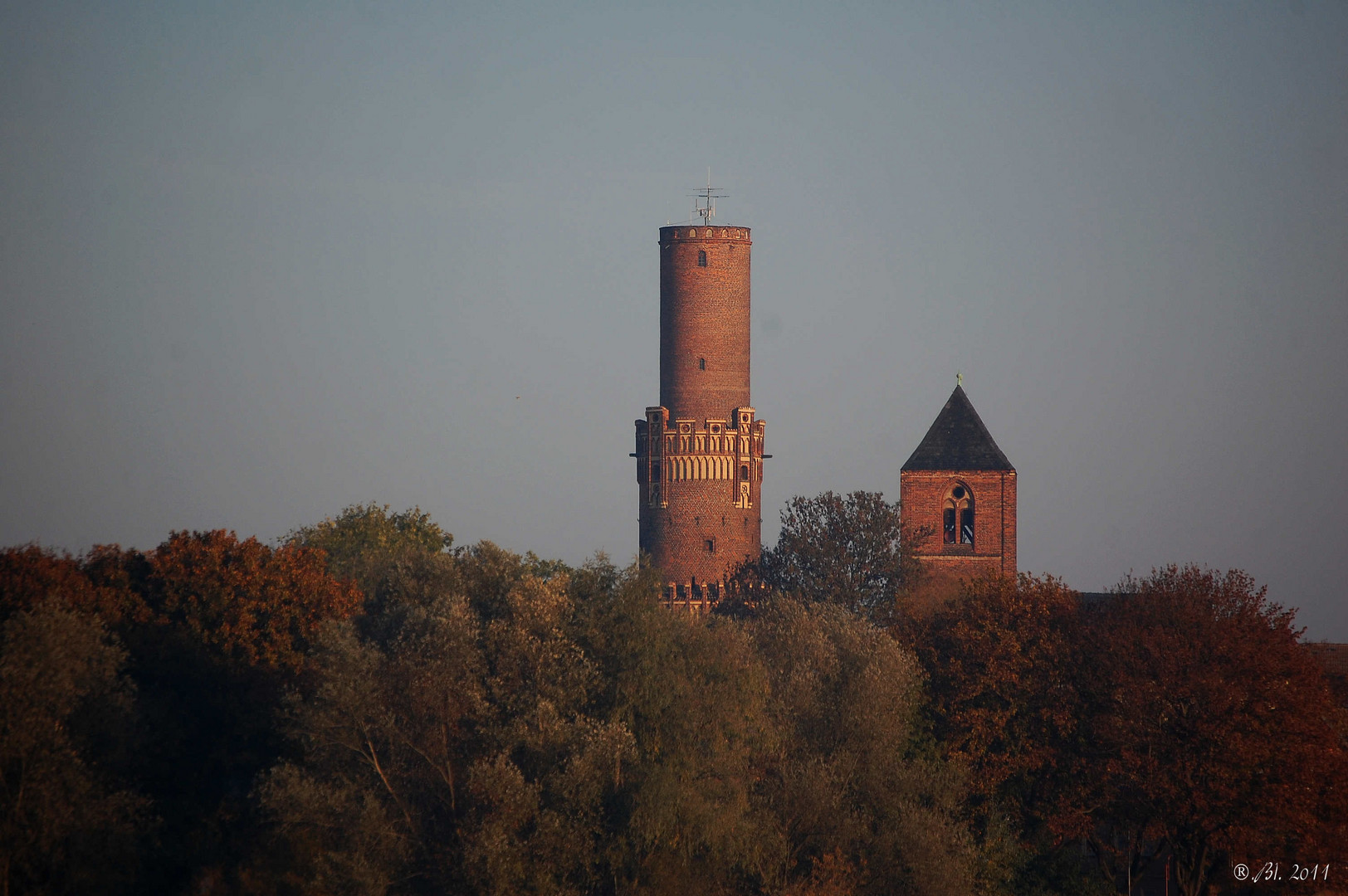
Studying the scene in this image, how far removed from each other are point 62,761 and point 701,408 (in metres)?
45.3

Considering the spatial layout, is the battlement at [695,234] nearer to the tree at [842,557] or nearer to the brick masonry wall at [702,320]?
the brick masonry wall at [702,320]

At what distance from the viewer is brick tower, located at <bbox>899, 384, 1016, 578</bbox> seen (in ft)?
245

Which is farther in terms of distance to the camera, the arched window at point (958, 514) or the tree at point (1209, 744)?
the arched window at point (958, 514)

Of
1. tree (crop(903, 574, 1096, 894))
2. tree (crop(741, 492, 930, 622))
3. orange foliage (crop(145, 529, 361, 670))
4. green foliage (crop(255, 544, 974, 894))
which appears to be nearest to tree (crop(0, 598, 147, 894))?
green foliage (crop(255, 544, 974, 894))

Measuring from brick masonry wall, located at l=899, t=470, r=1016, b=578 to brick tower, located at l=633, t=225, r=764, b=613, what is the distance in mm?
7258

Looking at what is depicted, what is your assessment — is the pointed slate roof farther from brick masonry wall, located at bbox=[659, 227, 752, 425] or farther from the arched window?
brick masonry wall, located at bbox=[659, 227, 752, 425]

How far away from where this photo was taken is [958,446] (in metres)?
76.5

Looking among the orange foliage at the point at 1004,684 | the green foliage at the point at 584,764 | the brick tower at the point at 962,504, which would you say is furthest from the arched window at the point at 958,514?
the green foliage at the point at 584,764

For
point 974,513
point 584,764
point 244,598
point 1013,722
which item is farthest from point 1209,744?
point 974,513

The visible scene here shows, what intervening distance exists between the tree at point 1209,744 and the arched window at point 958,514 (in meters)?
31.5

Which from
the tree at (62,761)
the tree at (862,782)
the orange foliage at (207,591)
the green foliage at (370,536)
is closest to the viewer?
the tree at (62,761)

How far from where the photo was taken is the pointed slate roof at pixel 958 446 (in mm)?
75750

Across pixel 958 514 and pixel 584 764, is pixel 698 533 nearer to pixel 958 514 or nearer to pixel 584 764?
pixel 958 514

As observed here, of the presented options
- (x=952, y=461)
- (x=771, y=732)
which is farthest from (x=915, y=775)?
(x=952, y=461)
